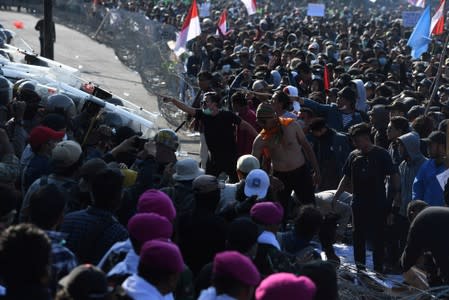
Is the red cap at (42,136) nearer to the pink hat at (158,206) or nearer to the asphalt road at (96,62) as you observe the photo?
the pink hat at (158,206)

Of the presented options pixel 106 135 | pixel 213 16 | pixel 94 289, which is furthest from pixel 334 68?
pixel 213 16

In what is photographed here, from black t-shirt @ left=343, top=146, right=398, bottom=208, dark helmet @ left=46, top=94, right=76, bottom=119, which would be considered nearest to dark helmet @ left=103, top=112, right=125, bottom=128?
dark helmet @ left=46, top=94, right=76, bottom=119

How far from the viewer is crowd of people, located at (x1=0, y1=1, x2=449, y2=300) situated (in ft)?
15.5

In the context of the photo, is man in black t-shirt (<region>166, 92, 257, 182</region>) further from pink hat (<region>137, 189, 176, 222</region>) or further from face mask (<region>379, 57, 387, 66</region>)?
face mask (<region>379, 57, 387, 66</region>)

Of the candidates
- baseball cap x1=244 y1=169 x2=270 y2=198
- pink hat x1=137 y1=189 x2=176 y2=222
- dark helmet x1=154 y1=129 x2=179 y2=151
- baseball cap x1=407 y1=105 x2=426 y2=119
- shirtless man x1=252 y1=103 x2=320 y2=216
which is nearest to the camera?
pink hat x1=137 y1=189 x2=176 y2=222

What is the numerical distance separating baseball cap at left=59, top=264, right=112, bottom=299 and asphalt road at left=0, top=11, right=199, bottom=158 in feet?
38.4

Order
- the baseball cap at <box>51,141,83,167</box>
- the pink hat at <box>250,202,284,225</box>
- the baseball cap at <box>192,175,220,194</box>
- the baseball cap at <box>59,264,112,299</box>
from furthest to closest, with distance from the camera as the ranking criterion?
the baseball cap at <box>51,141,83,167</box> → the baseball cap at <box>192,175,220,194</box> → the pink hat at <box>250,202,284,225</box> → the baseball cap at <box>59,264,112,299</box>

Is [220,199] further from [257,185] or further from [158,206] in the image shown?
[158,206]

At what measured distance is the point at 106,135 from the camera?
891cm

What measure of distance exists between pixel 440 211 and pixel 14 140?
13.6 feet

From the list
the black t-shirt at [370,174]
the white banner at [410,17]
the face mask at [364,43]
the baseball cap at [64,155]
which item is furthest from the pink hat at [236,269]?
the white banner at [410,17]

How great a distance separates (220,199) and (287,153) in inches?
91.4

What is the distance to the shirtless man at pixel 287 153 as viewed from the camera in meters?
9.62

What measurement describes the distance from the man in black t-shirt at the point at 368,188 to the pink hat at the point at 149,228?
3.94m
